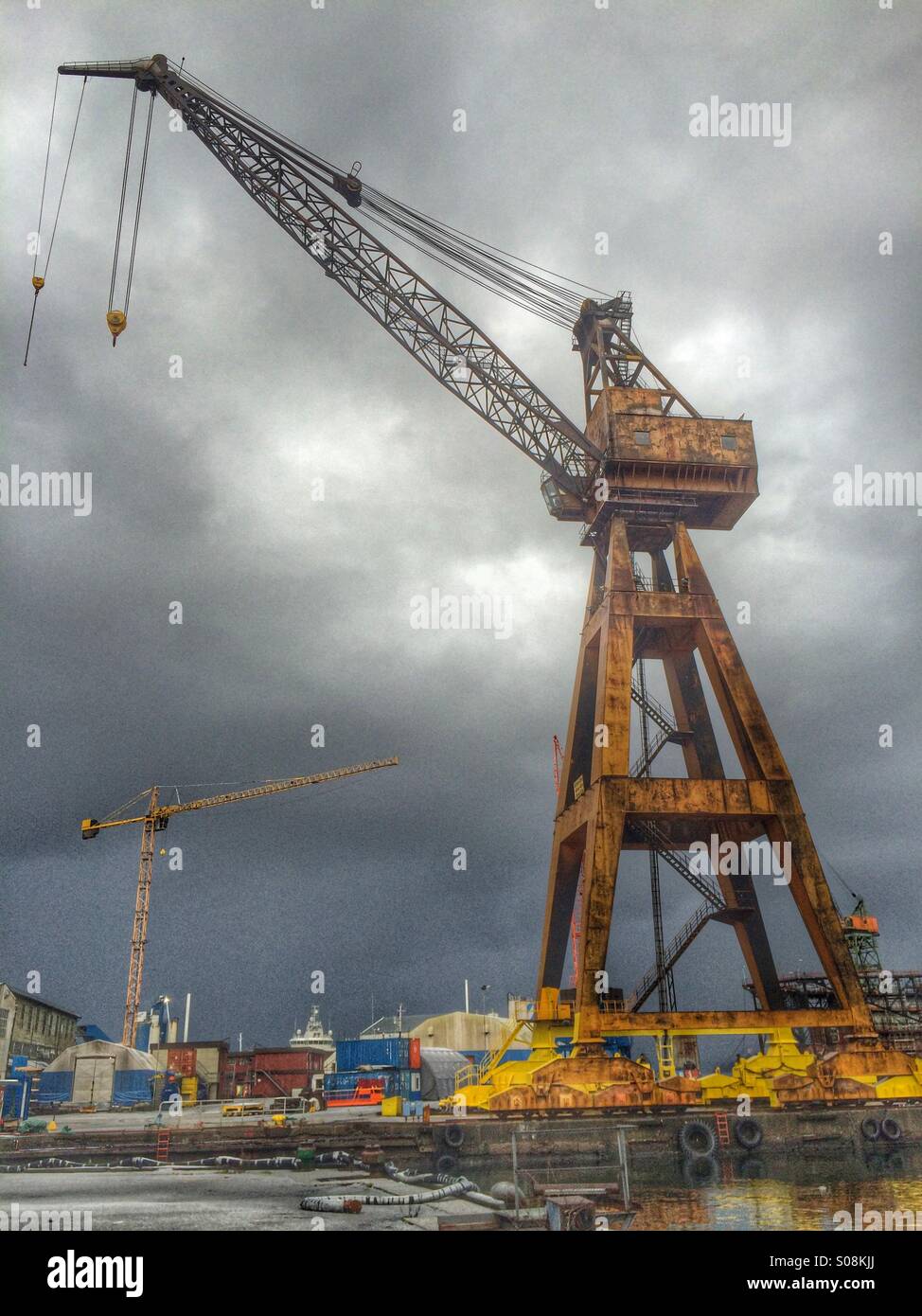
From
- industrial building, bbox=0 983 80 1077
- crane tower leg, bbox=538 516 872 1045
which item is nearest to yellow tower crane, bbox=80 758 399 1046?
industrial building, bbox=0 983 80 1077

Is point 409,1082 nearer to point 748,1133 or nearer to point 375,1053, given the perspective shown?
point 375,1053

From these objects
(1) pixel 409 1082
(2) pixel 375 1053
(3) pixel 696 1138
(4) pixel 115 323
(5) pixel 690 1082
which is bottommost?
(1) pixel 409 1082

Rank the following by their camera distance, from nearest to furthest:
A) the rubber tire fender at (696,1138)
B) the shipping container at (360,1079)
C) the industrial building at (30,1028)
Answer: the rubber tire fender at (696,1138) → the shipping container at (360,1079) → the industrial building at (30,1028)

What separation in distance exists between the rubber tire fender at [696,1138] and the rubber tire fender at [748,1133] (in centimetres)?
73

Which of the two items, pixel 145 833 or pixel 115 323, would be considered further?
pixel 145 833

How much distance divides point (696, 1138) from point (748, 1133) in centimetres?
152

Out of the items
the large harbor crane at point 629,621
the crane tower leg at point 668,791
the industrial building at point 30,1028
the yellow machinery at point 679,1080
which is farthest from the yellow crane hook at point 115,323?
the industrial building at point 30,1028

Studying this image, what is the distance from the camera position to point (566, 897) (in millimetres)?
31609

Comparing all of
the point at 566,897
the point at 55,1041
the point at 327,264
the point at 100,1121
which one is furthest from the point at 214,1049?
the point at 327,264

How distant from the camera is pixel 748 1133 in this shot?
23.7 metres

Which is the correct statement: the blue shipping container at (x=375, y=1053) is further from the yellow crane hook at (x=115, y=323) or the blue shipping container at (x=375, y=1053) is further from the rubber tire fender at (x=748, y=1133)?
the yellow crane hook at (x=115, y=323)

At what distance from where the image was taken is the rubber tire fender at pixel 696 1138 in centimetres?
2300

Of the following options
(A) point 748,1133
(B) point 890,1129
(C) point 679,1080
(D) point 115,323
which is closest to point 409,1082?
(C) point 679,1080
